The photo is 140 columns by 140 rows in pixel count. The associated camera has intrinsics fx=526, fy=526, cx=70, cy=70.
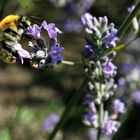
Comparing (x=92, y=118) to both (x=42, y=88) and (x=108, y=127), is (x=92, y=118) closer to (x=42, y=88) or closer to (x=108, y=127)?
(x=108, y=127)

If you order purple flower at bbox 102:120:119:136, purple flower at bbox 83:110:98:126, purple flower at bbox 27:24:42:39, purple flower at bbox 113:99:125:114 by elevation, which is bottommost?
purple flower at bbox 102:120:119:136

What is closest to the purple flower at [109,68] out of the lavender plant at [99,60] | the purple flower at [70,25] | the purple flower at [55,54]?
the lavender plant at [99,60]

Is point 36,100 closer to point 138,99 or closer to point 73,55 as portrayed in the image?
point 73,55

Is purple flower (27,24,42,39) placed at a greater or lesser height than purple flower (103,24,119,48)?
greater

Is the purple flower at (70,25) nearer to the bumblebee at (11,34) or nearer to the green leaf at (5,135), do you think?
the green leaf at (5,135)

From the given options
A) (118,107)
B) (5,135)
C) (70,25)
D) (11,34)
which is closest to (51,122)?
(5,135)

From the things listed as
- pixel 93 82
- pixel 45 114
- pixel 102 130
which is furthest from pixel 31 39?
pixel 45 114

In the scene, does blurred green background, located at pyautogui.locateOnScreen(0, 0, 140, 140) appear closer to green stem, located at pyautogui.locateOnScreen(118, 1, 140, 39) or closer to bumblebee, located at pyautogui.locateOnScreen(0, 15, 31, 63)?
bumblebee, located at pyautogui.locateOnScreen(0, 15, 31, 63)

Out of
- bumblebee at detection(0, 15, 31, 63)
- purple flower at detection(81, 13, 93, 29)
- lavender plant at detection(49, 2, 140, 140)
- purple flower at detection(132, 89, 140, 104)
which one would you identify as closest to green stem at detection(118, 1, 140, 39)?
lavender plant at detection(49, 2, 140, 140)
